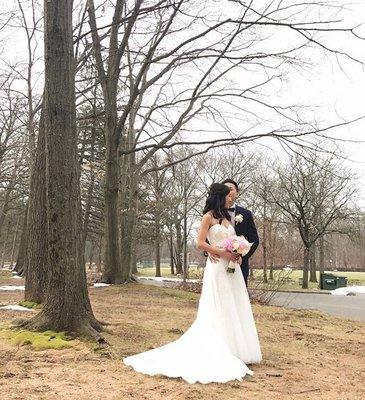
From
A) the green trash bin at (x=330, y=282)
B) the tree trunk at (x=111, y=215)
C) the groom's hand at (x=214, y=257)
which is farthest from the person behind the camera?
the green trash bin at (x=330, y=282)

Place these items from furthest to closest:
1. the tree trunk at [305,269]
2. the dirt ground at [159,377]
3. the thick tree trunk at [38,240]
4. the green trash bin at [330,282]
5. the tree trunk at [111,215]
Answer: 1. the tree trunk at [305,269]
2. the green trash bin at [330,282]
3. the tree trunk at [111,215]
4. the thick tree trunk at [38,240]
5. the dirt ground at [159,377]

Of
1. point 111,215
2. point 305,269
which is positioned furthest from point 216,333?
point 305,269

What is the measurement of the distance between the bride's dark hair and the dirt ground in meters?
1.81

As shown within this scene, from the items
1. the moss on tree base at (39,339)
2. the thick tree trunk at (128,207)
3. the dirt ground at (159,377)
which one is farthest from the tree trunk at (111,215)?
the moss on tree base at (39,339)

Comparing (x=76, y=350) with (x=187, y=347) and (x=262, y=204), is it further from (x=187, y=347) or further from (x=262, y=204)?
(x=262, y=204)

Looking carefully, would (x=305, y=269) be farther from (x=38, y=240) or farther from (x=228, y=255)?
(x=228, y=255)

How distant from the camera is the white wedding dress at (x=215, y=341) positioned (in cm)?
454

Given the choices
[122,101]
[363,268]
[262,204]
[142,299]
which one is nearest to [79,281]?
[142,299]

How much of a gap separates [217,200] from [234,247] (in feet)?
2.05

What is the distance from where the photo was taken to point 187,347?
496 centimetres

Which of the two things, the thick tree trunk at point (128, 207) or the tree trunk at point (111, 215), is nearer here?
the tree trunk at point (111, 215)

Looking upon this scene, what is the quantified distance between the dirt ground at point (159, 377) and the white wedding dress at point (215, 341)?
14cm

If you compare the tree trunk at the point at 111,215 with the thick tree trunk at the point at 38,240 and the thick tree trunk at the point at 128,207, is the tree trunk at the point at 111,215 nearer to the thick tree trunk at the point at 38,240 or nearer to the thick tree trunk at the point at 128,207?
the thick tree trunk at the point at 128,207

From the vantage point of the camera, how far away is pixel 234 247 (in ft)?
18.0
